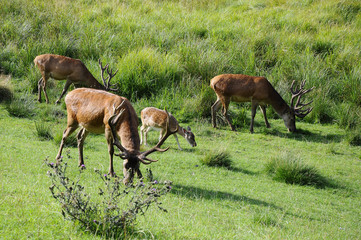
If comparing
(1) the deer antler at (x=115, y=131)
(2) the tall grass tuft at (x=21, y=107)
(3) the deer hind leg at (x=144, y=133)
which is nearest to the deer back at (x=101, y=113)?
(1) the deer antler at (x=115, y=131)

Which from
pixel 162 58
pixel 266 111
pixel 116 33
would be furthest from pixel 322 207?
pixel 116 33

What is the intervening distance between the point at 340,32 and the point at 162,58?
838cm

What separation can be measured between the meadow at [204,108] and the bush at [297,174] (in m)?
0.07

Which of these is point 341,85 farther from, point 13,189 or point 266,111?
point 13,189

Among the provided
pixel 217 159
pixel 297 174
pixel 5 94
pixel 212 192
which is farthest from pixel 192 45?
pixel 212 192

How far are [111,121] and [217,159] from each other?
10.4 ft

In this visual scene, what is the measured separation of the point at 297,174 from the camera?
933cm

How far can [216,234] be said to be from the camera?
18.3 feet

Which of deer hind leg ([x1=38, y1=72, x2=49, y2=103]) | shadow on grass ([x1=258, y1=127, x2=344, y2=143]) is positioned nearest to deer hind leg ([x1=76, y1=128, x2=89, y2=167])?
deer hind leg ([x1=38, y1=72, x2=49, y2=103])

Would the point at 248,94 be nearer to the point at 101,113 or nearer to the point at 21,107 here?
the point at 21,107

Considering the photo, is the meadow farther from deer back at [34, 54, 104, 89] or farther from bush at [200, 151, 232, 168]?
deer back at [34, 54, 104, 89]

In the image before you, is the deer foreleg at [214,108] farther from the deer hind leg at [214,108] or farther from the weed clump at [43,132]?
the weed clump at [43,132]

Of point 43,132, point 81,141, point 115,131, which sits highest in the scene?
point 115,131

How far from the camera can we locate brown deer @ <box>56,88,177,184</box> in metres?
7.04
